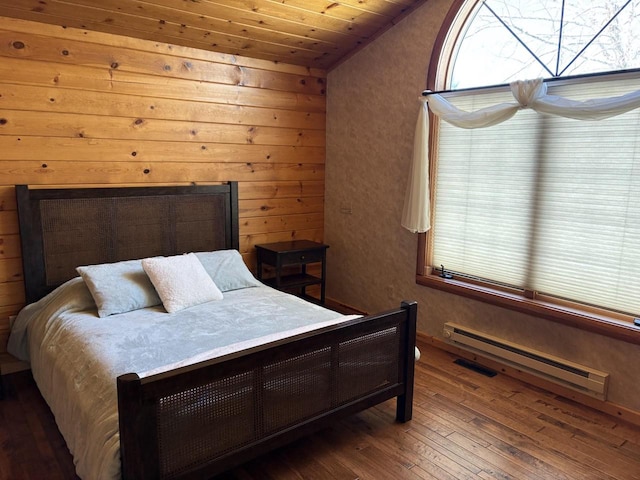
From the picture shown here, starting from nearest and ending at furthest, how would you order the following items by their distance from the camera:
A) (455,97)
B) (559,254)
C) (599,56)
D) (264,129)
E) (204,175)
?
(599,56)
(559,254)
(455,97)
(204,175)
(264,129)

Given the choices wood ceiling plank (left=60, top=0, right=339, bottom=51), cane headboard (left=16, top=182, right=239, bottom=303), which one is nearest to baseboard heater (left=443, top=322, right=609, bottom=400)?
cane headboard (left=16, top=182, right=239, bottom=303)

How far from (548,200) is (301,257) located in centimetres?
192

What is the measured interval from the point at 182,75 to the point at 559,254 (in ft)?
9.44

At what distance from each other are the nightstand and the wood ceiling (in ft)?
5.12

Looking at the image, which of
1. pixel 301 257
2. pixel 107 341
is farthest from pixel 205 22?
pixel 107 341

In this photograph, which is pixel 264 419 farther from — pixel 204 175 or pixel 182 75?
pixel 182 75

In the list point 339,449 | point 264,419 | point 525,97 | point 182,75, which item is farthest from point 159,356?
point 525,97

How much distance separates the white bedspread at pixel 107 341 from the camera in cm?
193

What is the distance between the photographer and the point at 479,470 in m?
2.21

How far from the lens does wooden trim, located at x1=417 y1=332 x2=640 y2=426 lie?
105 inches

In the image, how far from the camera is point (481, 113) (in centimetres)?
312

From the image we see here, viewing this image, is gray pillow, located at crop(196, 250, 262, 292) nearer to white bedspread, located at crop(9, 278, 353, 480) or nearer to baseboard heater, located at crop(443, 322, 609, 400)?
white bedspread, located at crop(9, 278, 353, 480)

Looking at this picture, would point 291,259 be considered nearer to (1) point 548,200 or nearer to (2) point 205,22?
(2) point 205,22

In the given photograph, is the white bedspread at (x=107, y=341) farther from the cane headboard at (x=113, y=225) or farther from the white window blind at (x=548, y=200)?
the white window blind at (x=548, y=200)
